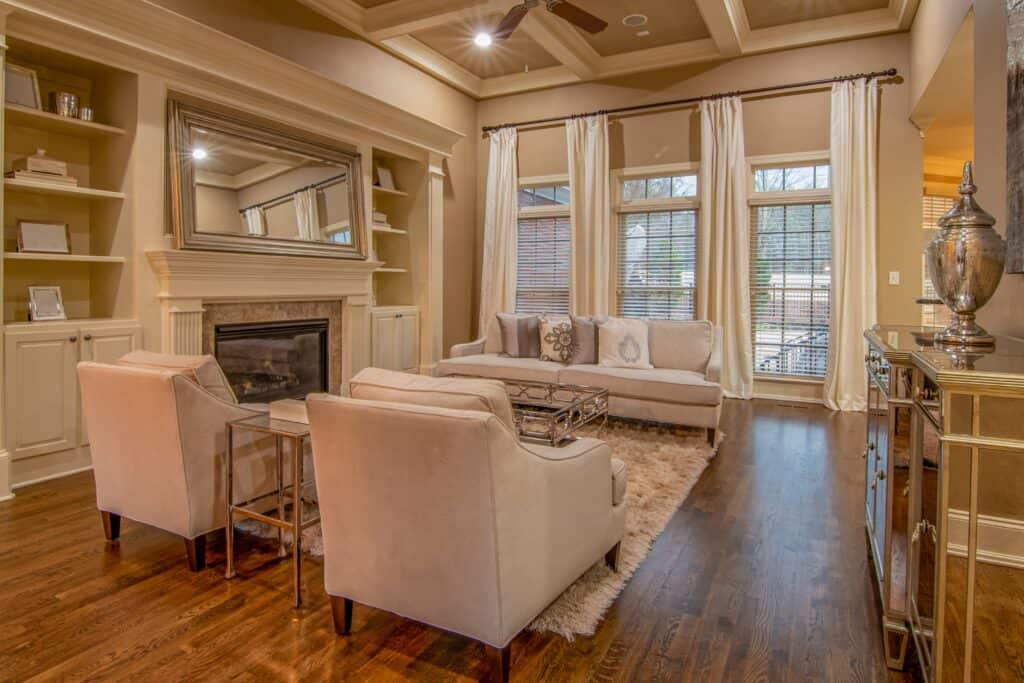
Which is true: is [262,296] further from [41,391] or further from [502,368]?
[502,368]

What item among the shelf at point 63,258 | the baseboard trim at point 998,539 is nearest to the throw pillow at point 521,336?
the shelf at point 63,258

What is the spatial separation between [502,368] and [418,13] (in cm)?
315

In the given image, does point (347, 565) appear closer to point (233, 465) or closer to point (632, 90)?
point (233, 465)

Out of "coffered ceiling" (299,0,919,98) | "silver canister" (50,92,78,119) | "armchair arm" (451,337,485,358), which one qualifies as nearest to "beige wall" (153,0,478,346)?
"coffered ceiling" (299,0,919,98)

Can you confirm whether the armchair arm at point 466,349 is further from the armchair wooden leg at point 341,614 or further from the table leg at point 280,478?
the armchair wooden leg at point 341,614

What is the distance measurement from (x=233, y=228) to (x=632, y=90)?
175 inches

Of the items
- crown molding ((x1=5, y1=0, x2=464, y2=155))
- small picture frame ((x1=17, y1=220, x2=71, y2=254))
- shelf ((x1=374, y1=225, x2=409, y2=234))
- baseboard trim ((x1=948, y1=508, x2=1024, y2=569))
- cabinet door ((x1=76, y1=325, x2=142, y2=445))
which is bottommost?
baseboard trim ((x1=948, y1=508, x2=1024, y2=569))

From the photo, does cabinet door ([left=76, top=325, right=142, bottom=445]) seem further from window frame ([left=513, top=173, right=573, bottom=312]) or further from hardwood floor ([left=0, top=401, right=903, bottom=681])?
window frame ([left=513, top=173, right=573, bottom=312])

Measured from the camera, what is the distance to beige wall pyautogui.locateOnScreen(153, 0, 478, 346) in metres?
4.60

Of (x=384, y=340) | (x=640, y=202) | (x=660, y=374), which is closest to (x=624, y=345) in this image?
(x=660, y=374)

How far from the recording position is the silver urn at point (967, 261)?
1766 mm

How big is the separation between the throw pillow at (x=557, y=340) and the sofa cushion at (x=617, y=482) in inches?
116

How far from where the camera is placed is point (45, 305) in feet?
12.1

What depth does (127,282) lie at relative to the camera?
12.9ft
